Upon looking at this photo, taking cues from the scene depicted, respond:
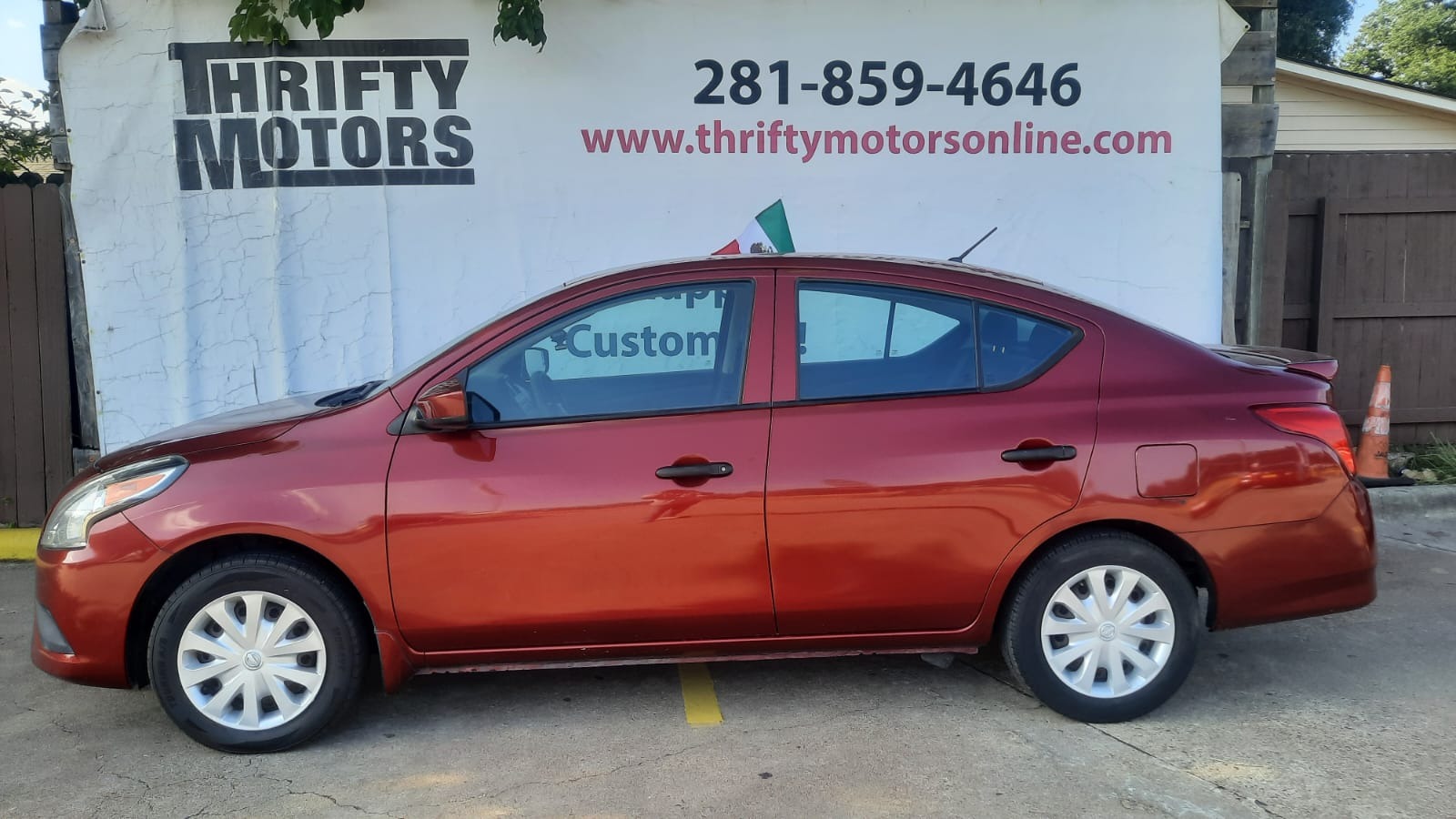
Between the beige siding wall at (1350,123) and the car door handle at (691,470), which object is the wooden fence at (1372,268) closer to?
the beige siding wall at (1350,123)

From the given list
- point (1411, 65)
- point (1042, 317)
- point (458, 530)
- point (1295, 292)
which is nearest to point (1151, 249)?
point (1295, 292)

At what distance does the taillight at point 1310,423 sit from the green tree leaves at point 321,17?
14.2 feet

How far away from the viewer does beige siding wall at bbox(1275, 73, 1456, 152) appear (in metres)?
10.9

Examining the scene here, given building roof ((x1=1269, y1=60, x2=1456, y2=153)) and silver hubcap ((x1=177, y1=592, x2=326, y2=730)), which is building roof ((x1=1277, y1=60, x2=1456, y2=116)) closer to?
building roof ((x1=1269, y1=60, x2=1456, y2=153))

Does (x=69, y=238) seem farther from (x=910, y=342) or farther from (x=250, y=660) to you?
(x=910, y=342)

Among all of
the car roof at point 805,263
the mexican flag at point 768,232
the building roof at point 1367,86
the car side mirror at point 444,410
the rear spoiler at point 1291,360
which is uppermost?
the building roof at point 1367,86

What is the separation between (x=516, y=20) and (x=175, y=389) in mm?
2983

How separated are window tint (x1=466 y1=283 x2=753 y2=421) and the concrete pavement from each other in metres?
1.17

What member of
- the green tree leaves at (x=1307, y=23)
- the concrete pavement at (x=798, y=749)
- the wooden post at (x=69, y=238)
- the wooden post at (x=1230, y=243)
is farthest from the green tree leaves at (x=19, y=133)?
the green tree leaves at (x=1307, y=23)

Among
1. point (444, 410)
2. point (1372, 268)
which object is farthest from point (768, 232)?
point (1372, 268)

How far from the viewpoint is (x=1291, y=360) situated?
164 inches

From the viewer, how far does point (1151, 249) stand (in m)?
7.07

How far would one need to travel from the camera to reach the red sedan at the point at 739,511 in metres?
3.70

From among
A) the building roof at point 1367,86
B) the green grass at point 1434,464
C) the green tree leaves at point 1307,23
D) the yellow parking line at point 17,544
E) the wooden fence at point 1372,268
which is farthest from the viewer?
the green tree leaves at point 1307,23
